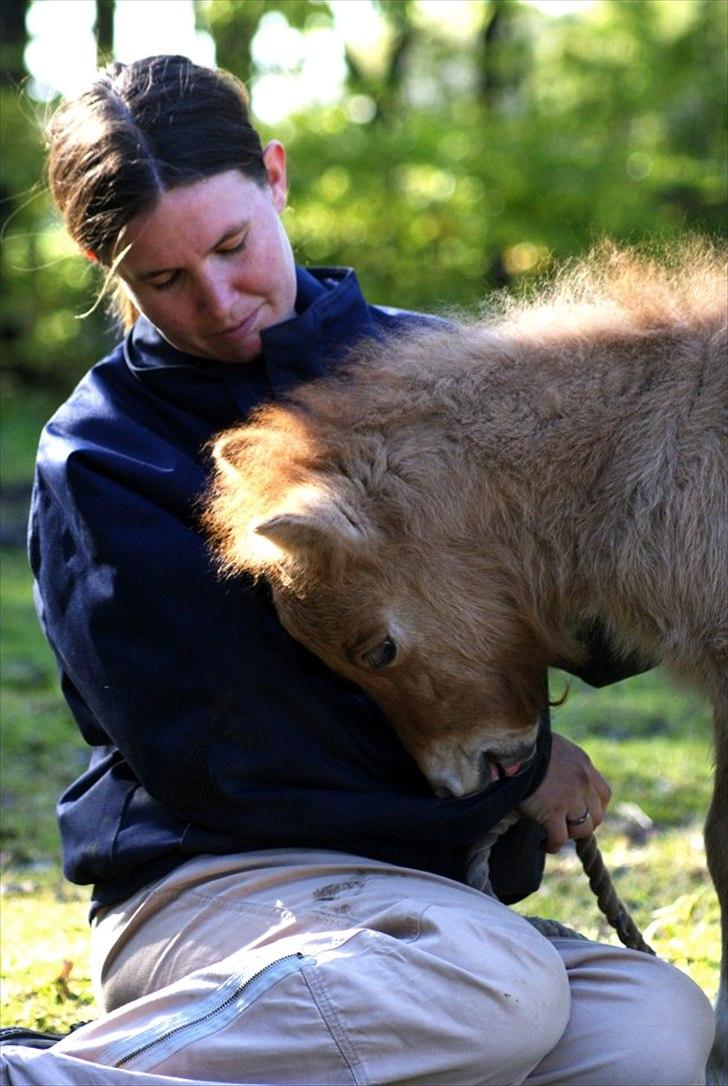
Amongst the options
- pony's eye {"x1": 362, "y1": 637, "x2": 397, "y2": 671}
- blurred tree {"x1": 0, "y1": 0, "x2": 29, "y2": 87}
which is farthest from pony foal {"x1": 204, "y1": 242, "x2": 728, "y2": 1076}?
blurred tree {"x1": 0, "y1": 0, "x2": 29, "y2": 87}

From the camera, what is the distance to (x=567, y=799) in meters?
3.85

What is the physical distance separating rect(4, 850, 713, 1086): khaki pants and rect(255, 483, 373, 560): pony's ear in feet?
2.53

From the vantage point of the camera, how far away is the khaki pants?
3.03m

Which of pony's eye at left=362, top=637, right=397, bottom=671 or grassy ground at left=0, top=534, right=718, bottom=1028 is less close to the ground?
pony's eye at left=362, top=637, right=397, bottom=671

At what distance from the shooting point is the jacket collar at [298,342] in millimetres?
3826

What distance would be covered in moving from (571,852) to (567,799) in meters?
2.20

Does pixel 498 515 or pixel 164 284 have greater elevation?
pixel 164 284

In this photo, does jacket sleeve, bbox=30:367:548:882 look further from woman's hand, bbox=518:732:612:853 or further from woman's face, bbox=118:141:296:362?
woman's face, bbox=118:141:296:362

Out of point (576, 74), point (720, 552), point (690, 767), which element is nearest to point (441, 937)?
point (720, 552)

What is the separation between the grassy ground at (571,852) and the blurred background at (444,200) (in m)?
0.02

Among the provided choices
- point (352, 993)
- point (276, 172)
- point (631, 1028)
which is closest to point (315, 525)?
point (352, 993)

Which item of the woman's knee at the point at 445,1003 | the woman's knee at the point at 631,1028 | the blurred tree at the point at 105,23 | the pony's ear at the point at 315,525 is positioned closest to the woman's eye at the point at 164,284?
the pony's ear at the point at 315,525

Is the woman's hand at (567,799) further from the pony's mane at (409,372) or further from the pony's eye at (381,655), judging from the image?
the pony's mane at (409,372)

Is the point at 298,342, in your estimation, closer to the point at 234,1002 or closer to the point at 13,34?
the point at 234,1002
